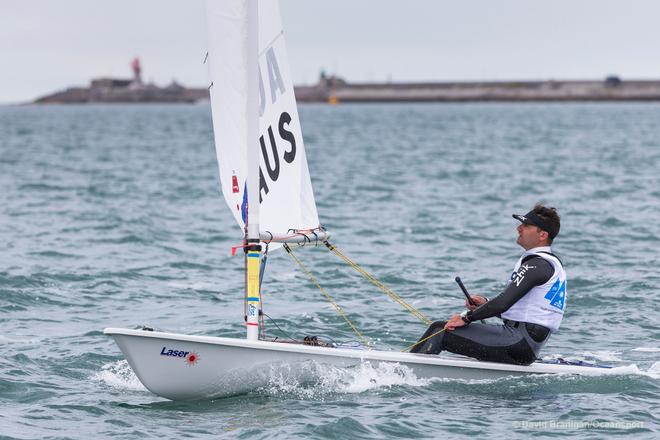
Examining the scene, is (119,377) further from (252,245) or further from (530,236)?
(530,236)

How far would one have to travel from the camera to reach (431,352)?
10102mm

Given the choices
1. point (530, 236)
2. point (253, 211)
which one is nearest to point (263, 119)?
point (253, 211)

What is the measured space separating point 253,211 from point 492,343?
243 cm

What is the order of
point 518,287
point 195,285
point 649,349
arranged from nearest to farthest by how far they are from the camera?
point 518,287 < point 649,349 < point 195,285

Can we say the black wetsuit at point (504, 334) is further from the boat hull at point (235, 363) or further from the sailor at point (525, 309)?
the boat hull at point (235, 363)

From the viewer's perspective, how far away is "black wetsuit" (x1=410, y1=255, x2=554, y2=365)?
9.74 meters

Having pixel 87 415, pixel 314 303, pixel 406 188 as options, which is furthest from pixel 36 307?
pixel 406 188

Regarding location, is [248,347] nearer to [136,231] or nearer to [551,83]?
[136,231]

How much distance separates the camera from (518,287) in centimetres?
973

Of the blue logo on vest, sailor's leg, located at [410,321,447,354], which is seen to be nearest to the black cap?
the blue logo on vest

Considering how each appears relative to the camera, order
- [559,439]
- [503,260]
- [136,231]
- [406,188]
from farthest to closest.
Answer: [406,188] < [136,231] < [503,260] < [559,439]

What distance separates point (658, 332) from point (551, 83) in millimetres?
136675

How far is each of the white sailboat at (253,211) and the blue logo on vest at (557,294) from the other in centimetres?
59

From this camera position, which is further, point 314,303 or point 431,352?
point 314,303
